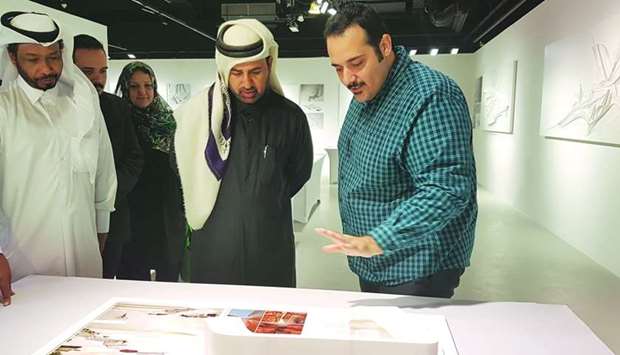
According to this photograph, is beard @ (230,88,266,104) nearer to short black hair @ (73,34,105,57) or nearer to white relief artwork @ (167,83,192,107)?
short black hair @ (73,34,105,57)

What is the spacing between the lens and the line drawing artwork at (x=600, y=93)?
418 cm

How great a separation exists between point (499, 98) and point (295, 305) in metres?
7.48

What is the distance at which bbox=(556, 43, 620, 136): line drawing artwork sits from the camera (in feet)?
13.7

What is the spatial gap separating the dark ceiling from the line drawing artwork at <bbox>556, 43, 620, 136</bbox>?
313 centimetres

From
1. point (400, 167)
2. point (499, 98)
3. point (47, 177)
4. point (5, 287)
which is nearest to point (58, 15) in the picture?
point (47, 177)

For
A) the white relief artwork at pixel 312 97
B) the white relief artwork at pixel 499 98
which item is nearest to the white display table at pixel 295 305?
the white relief artwork at pixel 499 98

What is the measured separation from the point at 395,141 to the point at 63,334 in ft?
3.18

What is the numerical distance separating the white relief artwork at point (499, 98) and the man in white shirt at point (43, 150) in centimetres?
660

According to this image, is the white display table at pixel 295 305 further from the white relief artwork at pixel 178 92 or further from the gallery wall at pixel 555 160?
the white relief artwork at pixel 178 92

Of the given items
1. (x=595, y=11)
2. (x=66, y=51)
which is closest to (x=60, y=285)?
(x=66, y=51)

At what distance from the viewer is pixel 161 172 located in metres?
2.78

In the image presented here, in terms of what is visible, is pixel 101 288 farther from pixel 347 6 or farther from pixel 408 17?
pixel 408 17

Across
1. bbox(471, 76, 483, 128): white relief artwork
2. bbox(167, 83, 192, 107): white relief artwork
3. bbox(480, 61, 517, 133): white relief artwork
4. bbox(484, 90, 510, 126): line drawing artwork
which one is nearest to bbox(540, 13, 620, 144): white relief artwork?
bbox(480, 61, 517, 133): white relief artwork

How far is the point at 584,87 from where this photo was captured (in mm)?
4770
